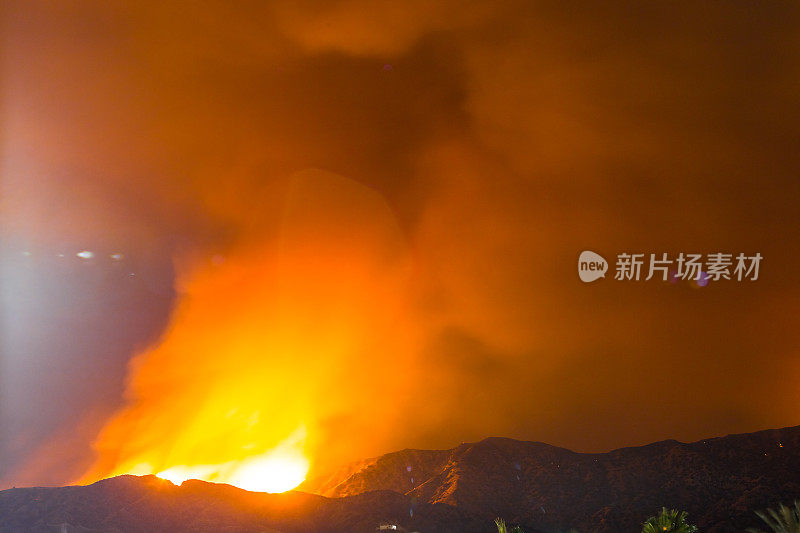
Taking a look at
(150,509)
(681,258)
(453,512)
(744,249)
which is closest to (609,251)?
(681,258)

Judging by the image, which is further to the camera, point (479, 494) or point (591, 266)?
point (479, 494)

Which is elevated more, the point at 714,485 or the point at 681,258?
the point at 681,258

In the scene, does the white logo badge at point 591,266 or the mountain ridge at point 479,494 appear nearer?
the white logo badge at point 591,266

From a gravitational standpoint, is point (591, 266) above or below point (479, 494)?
above

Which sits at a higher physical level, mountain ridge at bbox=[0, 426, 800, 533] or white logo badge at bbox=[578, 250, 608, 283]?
white logo badge at bbox=[578, 250, 608, 283]

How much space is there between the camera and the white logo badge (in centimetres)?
1938

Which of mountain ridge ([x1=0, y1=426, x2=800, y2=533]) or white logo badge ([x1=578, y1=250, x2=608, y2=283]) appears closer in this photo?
white logo badge ([x1=578, y1=250, x2=608, y2=283])

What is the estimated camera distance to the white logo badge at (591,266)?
19.4 meters

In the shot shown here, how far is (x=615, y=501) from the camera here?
28.4 meters

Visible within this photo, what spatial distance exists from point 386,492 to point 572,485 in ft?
33.9

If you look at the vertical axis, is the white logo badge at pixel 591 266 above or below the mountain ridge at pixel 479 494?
above

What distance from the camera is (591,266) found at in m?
19.6

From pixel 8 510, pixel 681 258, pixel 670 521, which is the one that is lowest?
pixel 670 521

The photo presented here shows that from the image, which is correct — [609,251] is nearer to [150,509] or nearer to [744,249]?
[744,249]
